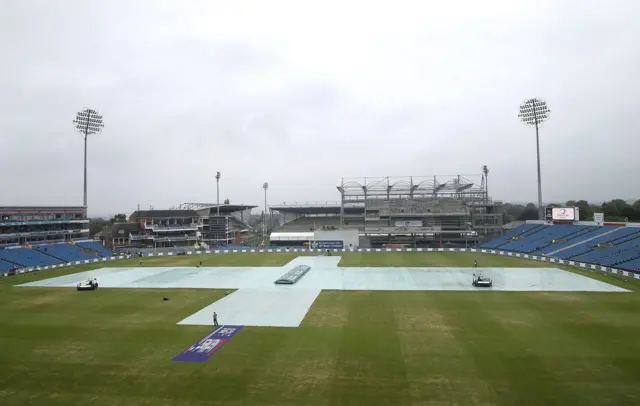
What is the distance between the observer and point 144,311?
26.0 m

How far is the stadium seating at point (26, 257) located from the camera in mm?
48875

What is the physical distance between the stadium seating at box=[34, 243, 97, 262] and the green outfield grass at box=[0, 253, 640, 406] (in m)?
29.7

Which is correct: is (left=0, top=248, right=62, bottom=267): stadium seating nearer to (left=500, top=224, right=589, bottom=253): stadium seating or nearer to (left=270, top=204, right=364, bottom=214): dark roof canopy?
(left=270, top=204, right=364, bottom=214): dark roof canopy

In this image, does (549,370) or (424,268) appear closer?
(549,370)

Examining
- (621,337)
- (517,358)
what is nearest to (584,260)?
(621,337)

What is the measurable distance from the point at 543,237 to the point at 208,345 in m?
57.3

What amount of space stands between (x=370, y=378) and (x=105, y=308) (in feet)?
69.7

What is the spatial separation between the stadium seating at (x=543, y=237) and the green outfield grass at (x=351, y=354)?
30074mm

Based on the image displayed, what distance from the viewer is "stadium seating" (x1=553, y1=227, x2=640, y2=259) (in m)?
47.9

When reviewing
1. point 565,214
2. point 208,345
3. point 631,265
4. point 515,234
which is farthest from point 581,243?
point 208,345

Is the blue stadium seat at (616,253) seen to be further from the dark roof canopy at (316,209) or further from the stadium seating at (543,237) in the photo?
the dark roof canopy at (316,209)

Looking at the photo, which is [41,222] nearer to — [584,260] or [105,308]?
[105,308]

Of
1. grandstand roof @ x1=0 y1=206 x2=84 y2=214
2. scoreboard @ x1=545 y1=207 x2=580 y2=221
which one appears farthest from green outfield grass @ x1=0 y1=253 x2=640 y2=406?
scoreboard @ x1=545 y1=207 x2=580 y2=221

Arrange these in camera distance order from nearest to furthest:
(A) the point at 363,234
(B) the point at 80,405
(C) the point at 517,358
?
(B) the point at 80,405 < (C) the point at 517,358 < (A) the point at 363,234
